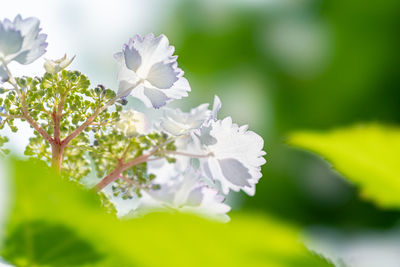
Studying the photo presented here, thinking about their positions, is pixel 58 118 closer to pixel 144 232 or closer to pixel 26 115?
pixel 26 115

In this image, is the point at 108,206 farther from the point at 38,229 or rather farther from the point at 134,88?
the point at 38,229

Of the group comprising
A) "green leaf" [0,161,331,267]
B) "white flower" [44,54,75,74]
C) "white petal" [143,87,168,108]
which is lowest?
"green leaf" [0,161,331,267]

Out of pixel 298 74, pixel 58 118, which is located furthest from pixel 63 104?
pixel 298 74

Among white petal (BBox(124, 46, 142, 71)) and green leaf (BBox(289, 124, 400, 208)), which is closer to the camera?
green leaf (BBox(289, 124, 400, 208))

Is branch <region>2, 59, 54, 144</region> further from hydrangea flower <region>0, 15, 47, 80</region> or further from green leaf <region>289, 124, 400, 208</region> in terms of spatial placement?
green leaf <region>289, 124, 400, 208</region>

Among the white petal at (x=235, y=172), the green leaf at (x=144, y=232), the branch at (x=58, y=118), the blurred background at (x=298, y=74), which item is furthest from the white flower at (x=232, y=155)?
the blurred background at (x=298, y=74)

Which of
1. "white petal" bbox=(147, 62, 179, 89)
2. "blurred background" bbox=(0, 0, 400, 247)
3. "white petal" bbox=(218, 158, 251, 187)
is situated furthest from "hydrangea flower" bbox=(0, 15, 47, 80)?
"blurred background" bbox=(0, 0, 400, 247)

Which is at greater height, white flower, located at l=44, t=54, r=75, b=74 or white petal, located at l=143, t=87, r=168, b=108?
white petal, located at l=143, t=87, r=168, b=108
